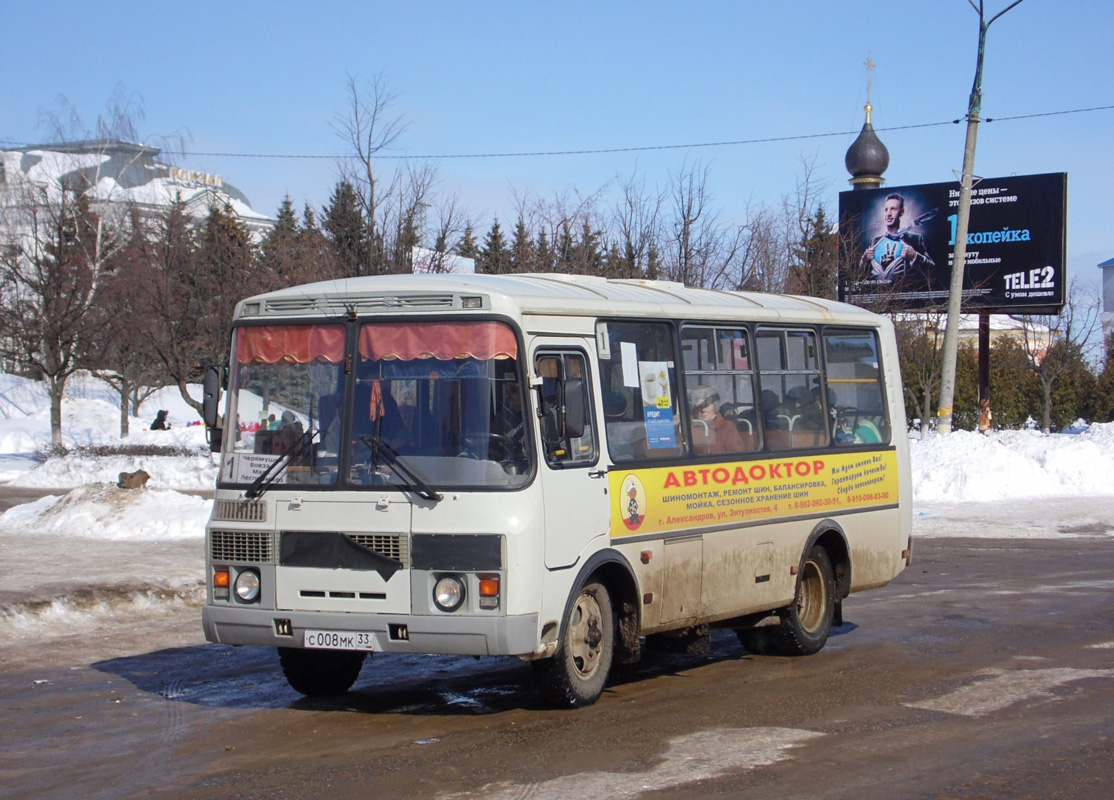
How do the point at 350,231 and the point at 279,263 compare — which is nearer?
the point at 350,231

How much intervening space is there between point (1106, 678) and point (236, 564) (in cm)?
614

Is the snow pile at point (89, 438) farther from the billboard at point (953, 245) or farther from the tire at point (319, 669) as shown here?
the billboard at point (953, 245)

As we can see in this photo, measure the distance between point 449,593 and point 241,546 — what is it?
1.47 m

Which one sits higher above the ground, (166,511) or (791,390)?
(791,390)

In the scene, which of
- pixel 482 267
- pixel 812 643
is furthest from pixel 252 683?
pixel 482 267

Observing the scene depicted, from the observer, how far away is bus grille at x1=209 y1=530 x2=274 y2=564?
7.95 m

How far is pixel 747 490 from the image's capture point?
9797mm

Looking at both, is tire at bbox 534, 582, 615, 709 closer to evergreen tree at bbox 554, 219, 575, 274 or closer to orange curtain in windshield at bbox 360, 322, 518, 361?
orange curtain in windshield at bbox 360, 322, 518, 361

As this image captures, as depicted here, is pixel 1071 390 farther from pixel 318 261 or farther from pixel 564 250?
pixel 318 261

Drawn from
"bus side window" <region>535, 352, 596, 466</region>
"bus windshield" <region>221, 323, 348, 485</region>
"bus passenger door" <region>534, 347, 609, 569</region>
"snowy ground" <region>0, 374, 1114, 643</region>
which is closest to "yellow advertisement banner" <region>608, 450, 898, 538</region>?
"bus passenger door" <region>534, 347, 609, 569</region>

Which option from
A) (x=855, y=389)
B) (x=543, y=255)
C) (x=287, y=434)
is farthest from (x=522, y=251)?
(x=287, y=434)

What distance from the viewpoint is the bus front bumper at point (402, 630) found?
7395 mm

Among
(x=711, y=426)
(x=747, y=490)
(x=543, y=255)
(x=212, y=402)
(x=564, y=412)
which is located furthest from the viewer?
(x=543, y=255)

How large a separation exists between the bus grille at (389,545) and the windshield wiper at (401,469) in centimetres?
30
